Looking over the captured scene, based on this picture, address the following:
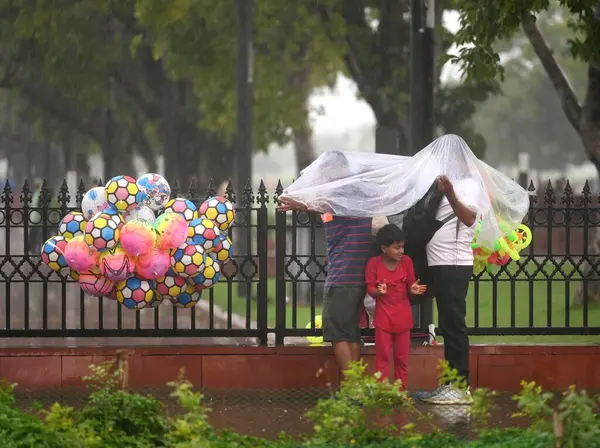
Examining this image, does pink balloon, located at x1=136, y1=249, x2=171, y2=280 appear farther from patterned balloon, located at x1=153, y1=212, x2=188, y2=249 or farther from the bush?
the bush

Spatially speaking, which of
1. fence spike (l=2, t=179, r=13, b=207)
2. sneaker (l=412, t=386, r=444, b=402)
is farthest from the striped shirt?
fence spike (l=2, t=179, r=13, b=207)

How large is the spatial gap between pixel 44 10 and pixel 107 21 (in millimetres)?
7536

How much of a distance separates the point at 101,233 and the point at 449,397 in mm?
2759

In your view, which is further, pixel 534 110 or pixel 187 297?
pixel 534 110

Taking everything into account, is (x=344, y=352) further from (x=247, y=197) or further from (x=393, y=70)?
→ (x=393, y=70)

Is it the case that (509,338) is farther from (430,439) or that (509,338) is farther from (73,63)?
(73,63)

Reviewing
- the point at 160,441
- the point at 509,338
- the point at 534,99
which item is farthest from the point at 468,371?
the point at 534,99

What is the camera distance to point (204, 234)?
10414 millimetres

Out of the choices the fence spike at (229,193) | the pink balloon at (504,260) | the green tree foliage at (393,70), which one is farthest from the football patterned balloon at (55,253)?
the green tree foliage at (393,70)

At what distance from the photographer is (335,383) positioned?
36.6ft

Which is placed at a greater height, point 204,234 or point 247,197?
point 247,197

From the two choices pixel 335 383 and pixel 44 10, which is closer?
pixel 335 383

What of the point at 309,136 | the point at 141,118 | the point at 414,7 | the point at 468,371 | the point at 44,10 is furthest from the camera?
the point at 141,118

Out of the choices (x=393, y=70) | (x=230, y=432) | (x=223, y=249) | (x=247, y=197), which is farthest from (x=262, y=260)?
(x=393, y=70)
